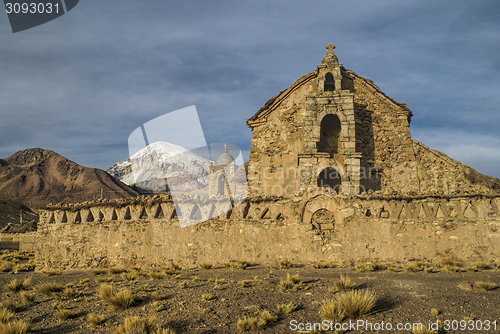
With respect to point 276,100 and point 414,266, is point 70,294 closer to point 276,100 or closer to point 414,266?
point 414,266

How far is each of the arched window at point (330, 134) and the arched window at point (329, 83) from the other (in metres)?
1.77

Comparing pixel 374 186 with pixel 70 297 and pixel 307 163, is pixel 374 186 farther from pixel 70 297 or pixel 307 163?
pixel 70 297

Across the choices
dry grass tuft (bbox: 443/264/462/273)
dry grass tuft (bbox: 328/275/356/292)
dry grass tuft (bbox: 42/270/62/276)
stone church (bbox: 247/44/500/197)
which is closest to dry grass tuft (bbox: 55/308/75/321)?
dry grass tuft (bbox: 328/275/356/292)

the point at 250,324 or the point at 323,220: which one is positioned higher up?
the point at 323,220

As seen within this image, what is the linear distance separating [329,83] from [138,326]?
15.5m

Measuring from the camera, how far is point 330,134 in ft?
55.4

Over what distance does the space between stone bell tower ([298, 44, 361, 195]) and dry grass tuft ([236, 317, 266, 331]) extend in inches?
409

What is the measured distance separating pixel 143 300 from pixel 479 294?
622 cm

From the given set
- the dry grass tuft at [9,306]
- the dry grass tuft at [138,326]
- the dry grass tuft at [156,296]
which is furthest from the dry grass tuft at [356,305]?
the dry grass tuft at [9,306]

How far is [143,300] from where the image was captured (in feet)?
21.5

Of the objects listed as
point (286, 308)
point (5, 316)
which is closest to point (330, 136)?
point (286, 308)

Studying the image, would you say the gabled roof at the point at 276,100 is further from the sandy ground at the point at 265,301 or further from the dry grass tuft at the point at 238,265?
the sandy ground at the point at 265,301

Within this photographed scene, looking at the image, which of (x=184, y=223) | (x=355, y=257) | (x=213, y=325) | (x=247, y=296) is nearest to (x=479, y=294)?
(x=355, y=257)

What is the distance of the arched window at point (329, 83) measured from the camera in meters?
17.4
